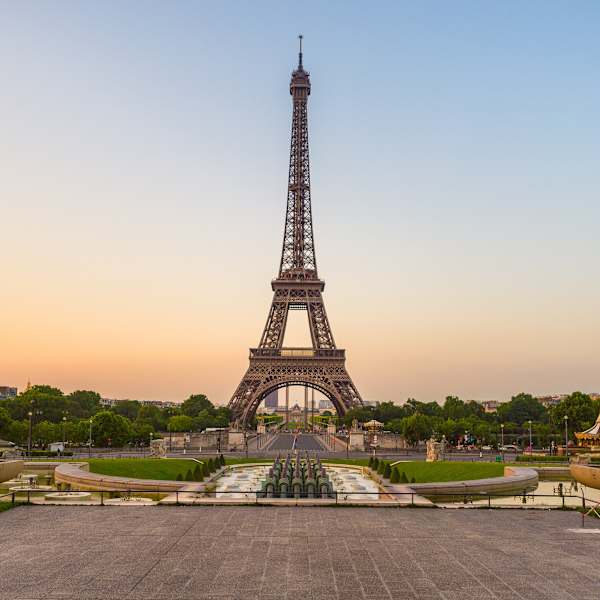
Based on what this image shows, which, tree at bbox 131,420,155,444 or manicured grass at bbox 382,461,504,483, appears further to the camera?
tree at bbox 131,420,155,444

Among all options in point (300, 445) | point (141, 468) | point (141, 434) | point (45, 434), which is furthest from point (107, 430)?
point (141, 468)

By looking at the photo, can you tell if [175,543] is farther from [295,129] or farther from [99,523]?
[295,129]

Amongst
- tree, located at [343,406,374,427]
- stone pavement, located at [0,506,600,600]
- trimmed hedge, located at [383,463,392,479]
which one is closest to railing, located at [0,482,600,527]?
stone pavement, located at [0,506,600,600]

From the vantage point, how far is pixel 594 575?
16750mm

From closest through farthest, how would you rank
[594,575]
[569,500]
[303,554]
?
[594,575] < [303,554] < [569,500]

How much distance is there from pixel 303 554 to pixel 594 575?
7850 mm

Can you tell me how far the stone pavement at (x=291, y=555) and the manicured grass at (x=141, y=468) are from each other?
19.9 meters

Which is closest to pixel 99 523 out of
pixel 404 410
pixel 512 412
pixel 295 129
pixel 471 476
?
pixel 471 476

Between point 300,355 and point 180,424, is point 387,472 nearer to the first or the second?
point 300,355

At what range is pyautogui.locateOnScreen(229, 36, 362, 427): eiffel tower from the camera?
113500 millimetres

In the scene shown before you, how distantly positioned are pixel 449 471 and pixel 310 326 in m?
72.2

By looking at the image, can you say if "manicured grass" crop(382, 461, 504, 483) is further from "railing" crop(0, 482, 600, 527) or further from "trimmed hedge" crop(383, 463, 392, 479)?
"railing" crop(0, 482, 600, 527)

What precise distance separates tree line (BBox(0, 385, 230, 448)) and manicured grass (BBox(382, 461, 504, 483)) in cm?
3823

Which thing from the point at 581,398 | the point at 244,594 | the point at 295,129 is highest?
the point at 295,129
